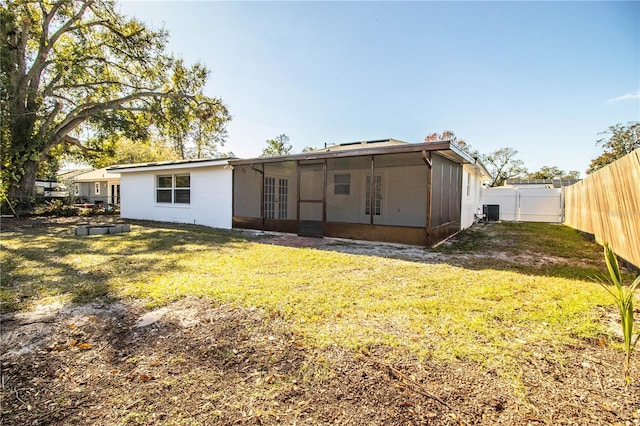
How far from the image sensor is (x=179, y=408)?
5.68 ft

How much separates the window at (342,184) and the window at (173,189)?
6.17m

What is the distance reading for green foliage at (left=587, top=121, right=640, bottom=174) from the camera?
2455 centimetres

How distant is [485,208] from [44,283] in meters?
18.9

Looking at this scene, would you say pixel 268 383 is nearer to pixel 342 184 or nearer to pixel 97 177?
pixel 342 184

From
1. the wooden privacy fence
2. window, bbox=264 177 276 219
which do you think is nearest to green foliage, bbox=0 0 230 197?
window, bbox=264 177 276 219

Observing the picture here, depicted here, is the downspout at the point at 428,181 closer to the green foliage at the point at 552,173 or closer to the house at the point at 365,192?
the house at the point at 365,192

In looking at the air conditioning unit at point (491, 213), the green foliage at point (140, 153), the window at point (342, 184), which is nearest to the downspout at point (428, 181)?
the window at point (342, 184)

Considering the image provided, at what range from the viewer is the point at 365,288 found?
4.04m

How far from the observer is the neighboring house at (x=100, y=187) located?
24.2 metres

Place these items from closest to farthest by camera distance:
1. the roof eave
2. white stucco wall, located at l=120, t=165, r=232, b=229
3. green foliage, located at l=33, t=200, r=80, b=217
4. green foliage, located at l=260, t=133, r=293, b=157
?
the roof eave
white stucco wall, located at l=120, t=165, r=232, b=229
green foliage, located at l=33, t=200, r=80, b=217
green foliage, located at l=260, t=133, r=293, b=157

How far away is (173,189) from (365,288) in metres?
11.5

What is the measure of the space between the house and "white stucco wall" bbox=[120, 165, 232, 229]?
23.2 inches

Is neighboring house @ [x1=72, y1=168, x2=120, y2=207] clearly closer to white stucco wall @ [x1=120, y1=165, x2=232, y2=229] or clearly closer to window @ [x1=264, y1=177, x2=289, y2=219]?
white stucco wall @ [x1=120, y1=165, x2=232, y2=229]

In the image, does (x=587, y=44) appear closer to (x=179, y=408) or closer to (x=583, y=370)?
(x=583, y=370)
